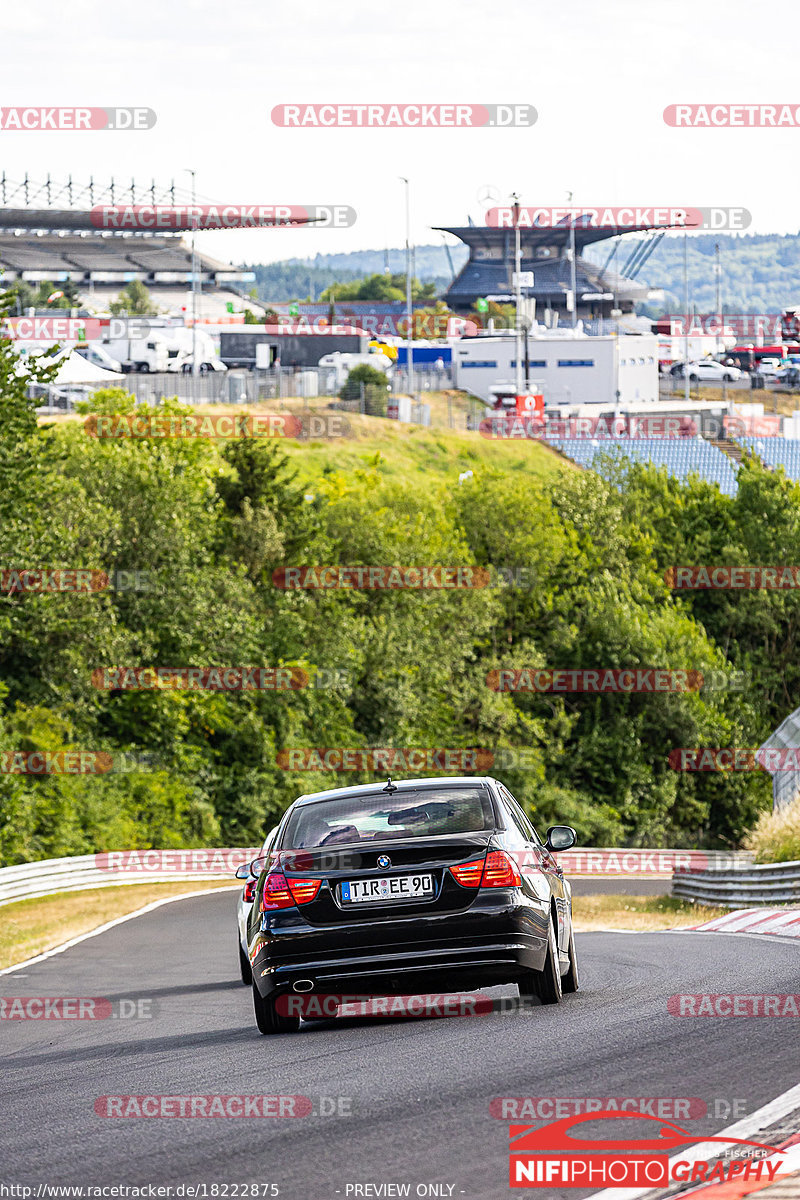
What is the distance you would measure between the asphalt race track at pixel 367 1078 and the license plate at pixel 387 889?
729 mm

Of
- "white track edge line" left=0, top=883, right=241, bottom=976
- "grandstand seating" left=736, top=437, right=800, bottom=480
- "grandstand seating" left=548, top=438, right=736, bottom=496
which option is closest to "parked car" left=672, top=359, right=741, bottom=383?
"grandstand seating" left=736, top=437, right=800, bottom=480

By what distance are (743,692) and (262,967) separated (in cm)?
5006

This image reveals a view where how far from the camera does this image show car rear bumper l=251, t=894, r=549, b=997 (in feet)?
27.4

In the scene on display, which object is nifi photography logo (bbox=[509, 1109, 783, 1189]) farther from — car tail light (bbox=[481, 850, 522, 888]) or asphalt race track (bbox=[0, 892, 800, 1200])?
car tail light (bbox=[481, 850, 522, 888])

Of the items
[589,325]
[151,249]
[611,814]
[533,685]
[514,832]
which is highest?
[151,249]

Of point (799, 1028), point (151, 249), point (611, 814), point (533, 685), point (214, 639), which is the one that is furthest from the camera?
point (151, 249)

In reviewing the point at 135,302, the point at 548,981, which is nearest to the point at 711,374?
the point at 135,302

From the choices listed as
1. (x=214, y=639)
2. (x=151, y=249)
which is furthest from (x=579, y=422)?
(x=151, y=249)

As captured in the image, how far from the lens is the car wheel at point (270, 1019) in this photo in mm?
8797

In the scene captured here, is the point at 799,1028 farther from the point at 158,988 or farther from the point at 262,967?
the point at 158,988

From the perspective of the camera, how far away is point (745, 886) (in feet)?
73.0

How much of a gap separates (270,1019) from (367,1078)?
2050 mm

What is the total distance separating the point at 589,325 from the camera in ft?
438

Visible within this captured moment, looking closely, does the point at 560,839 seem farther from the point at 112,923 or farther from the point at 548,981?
the point at 112,923
